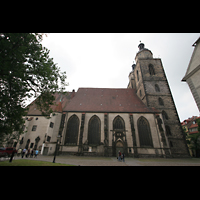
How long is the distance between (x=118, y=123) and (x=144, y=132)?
15.9 feet

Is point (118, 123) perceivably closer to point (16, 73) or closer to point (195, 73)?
point (195, 73)

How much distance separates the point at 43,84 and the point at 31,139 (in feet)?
50.8

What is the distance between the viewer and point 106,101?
78.6 feet

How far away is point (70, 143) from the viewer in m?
18.9

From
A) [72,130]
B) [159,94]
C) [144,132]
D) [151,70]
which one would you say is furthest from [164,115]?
[72,130]

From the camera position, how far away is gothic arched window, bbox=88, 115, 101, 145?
1906 cm

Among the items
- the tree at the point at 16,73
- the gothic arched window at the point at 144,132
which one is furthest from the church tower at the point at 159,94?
the tree at the point at 16,73

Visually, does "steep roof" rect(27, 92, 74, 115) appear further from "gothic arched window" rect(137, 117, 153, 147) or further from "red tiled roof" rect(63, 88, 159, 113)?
"gothic arched window" rect(137, 117, 153, 147)

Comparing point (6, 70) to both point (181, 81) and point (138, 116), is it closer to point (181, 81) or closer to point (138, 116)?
point (181, 81)

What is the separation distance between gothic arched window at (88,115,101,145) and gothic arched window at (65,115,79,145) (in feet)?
7.93

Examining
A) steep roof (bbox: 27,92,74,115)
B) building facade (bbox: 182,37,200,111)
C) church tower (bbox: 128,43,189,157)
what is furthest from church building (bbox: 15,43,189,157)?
building facade (bbox: 182,37,200,111)
